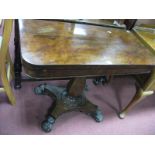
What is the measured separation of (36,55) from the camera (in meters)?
0.81

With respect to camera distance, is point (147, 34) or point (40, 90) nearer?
point (147, 34)

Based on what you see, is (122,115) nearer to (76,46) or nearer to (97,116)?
(97,116)

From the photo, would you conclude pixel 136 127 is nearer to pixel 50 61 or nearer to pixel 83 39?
pixel 83 39

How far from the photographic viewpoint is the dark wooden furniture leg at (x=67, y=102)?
1388mm

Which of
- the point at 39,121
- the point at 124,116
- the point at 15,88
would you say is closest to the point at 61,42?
the point at 39,121

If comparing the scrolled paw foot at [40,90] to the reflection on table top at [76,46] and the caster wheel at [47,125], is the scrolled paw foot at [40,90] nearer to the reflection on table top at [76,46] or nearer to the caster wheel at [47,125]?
the caster wheel at [47,125]

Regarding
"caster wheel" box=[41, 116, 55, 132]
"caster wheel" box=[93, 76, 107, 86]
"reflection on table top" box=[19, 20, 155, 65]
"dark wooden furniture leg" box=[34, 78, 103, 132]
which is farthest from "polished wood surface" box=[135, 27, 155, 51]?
"caster wheel" box=[41, 116, 55, 132]

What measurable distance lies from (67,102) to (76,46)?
0.65 m

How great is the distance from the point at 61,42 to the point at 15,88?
86 centimetres

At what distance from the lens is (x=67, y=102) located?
58.5 inches

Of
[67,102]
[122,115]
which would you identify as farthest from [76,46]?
[122,115]

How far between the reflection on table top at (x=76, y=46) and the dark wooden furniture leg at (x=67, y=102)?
14.9 inches

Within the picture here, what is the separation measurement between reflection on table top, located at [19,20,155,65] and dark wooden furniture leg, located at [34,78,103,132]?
379 mm

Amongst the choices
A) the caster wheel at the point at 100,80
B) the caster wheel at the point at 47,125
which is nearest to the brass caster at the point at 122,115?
the caster wheel at the point at 100,80
